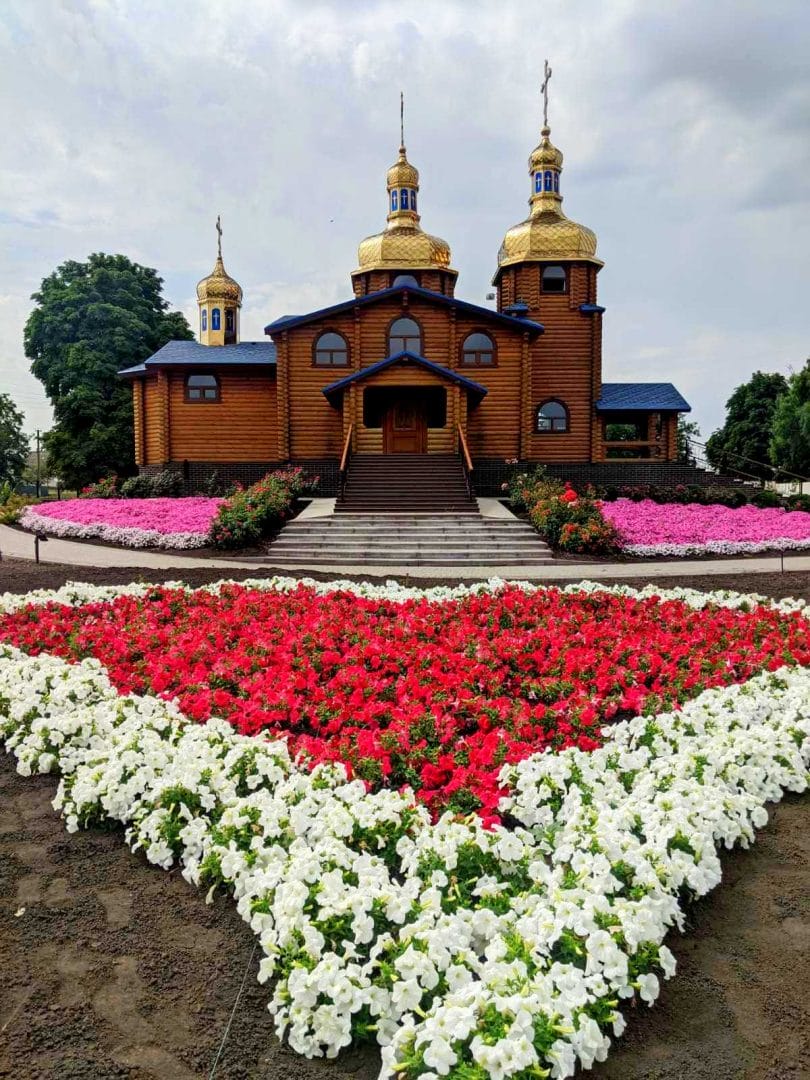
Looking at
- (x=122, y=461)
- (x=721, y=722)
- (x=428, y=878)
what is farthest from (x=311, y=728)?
(x=122, y=461)

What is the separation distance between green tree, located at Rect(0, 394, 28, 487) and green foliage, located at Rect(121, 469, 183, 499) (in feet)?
116

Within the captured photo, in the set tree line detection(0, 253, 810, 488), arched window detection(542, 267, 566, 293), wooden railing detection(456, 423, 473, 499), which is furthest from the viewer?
tree line detection(0, 253, 810, 488)

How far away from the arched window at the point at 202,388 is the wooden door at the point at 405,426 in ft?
19.9

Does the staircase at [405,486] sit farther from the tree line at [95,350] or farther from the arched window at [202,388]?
the tree line at [95,350]

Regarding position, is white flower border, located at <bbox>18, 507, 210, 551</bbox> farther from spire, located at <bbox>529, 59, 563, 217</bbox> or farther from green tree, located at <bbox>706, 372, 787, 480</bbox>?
green tree, located at <bbox>706, 372, 787, 480</bbox>

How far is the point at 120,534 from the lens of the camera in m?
17.3

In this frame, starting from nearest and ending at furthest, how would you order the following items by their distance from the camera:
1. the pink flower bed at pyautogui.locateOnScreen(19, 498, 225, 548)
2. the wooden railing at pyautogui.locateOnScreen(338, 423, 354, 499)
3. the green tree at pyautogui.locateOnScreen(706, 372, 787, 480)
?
the pink flower bed at pyautogui.locateOnScreen(19, 498, 225, 548) → the wooden railing at pyautogui.locateOnScreen(338, 423, 354, 499) → the green tree at pyautogui.locateOnScreen(706, 372, 787, 480)

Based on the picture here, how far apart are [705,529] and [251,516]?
32.9ft

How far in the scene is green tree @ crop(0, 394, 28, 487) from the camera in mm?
54094

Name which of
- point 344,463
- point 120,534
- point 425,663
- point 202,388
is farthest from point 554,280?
point 425,663

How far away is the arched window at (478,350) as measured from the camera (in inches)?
948

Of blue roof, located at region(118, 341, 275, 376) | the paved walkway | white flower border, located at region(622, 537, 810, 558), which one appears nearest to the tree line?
blue roof, located at region(118, 341, 275, 376)

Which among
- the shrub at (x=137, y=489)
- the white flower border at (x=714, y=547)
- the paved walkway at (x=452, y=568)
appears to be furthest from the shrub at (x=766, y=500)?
the shrub at (x=137, y=489)

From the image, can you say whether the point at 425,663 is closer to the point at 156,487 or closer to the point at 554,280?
the point at 156,487
